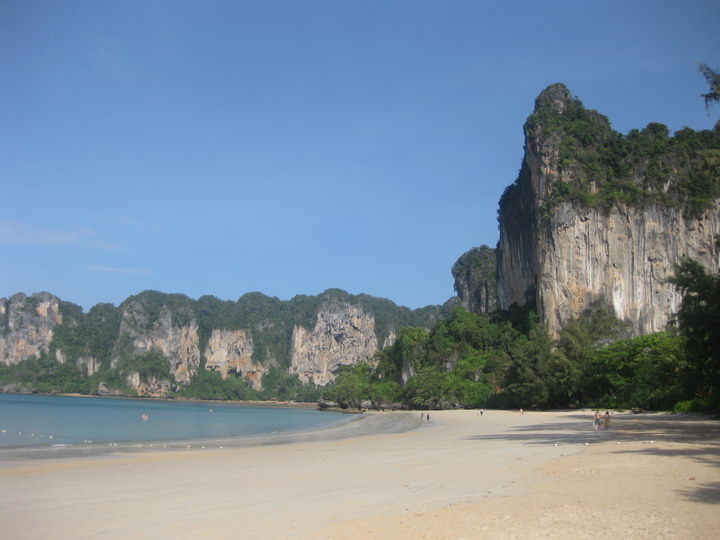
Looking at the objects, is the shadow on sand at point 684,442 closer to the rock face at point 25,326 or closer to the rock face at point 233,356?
the rock face at point 233,356

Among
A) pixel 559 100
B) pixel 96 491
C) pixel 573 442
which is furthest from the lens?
pixel 559 100

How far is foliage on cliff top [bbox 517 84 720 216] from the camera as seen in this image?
67.5 metres

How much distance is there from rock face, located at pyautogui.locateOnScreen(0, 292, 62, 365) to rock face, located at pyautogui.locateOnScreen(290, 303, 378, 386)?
221 feet

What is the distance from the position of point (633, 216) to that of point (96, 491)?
220 feet

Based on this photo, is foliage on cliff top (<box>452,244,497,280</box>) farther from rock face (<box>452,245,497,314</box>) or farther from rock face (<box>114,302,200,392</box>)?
rock face (<box>114,302,200,392</box>)

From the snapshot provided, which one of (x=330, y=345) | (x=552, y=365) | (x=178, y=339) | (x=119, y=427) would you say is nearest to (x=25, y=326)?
(x=178, y=339)

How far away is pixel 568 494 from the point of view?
8.91m

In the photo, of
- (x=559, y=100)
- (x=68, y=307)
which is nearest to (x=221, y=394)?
(x=68, y=307)

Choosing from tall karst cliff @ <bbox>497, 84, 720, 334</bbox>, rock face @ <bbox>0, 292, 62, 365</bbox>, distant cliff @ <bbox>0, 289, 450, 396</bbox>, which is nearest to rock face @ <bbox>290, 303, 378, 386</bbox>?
distant cliff @ <bbox>0, 289, 450, 396</bbox>

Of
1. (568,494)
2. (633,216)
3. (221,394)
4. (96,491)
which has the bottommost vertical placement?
(221,394)

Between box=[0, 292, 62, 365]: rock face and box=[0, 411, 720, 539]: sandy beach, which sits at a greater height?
box=[0, 292, 62, 365]: rock face

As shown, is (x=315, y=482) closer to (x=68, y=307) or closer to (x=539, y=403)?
(x=539, y=403)

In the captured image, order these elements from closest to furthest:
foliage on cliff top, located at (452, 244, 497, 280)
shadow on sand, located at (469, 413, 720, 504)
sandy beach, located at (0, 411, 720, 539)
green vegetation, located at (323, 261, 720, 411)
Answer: sandy beach, located at (0, 411, 720, 539) < shadow on sand, located at (469, 413, 720, 504) < green vegetation, located at (323, 261, 720, 411) < foliage on cliff top, located at (452, 244, 497, 280)

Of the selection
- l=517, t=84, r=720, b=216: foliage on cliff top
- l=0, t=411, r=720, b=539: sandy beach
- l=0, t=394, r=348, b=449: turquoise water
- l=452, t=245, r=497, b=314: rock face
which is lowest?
l=0, t=394, r=348, b=449: turquoise water
